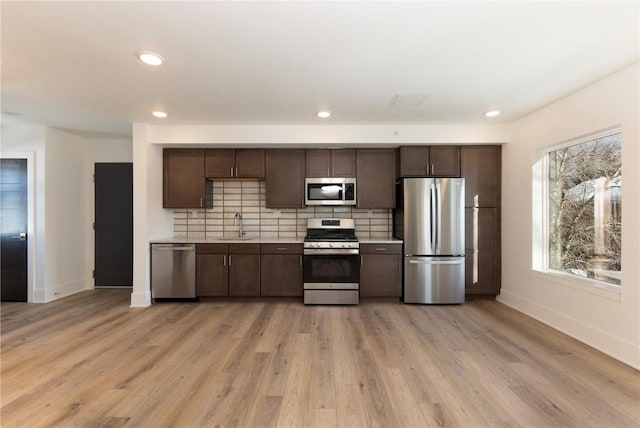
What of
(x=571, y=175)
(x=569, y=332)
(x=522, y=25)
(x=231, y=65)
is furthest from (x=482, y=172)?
(x=231, y=65)

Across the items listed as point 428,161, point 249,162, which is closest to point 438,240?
point 428,161

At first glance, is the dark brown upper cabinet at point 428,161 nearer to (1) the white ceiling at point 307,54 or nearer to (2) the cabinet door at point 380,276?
(1) the white ceiling at point 307,54

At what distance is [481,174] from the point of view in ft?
13.4

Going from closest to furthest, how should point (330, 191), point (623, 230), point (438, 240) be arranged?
point (623, 230)
point (438, 240)
point (330, 191)

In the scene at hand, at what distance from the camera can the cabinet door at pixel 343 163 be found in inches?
168

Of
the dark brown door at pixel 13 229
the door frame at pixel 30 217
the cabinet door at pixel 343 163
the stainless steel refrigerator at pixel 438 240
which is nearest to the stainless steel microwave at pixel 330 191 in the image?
the cabinet door at pixel 343 163

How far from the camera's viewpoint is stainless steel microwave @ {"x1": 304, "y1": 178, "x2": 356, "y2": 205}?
424 centimetres

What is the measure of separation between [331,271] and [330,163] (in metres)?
1.54

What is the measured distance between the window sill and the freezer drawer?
2.79ft

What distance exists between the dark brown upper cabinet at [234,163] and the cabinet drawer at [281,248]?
106 cm

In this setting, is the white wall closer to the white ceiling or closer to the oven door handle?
the white ceiling

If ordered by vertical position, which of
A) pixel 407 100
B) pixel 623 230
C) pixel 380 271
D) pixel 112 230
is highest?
pixel 407 100

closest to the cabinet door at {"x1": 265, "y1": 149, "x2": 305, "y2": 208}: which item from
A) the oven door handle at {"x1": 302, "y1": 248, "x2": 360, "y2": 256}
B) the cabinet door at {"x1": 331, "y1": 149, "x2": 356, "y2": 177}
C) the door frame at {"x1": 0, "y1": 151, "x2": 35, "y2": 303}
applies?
the cabinet door at {"x1": 331, "y1": 149, "x2": 356, "y2": 177}

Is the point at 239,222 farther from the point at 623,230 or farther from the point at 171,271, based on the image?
the point at 623,230
